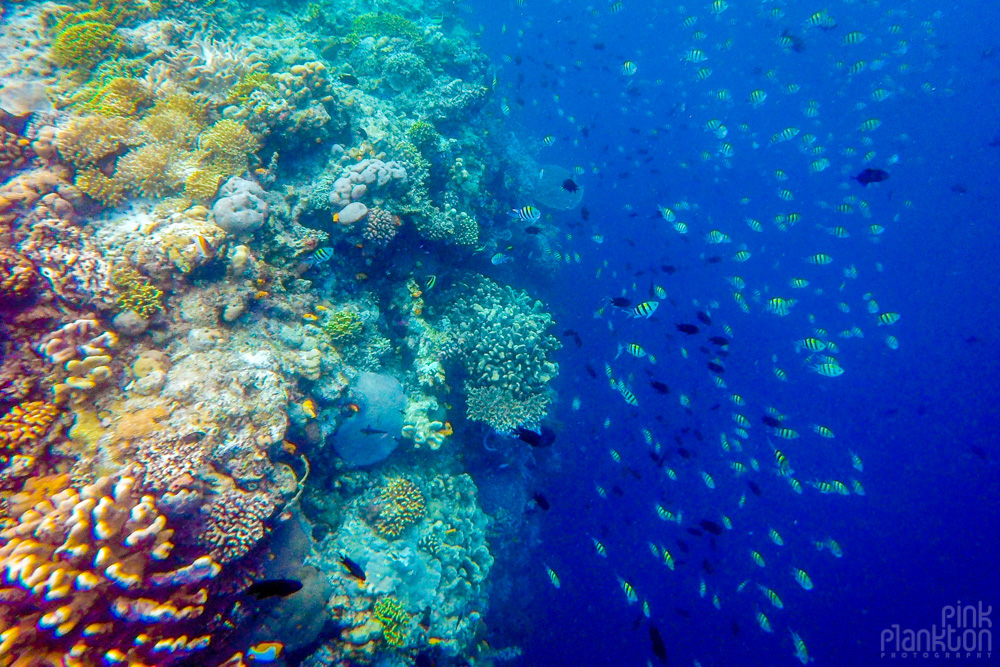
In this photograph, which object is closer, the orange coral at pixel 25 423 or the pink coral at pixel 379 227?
the orange coral at pixel 25 423

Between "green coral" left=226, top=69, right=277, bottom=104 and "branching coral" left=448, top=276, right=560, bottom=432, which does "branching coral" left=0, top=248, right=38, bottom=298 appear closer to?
"green coral" left=226, top=69, right=277, bottom=104

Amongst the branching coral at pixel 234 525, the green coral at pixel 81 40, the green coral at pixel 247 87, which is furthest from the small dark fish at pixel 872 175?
the green coral at pixel 81 40

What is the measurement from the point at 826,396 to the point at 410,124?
134 ft

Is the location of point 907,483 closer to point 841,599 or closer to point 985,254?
point 841,599

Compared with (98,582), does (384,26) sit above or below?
above

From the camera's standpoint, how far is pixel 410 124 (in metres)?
9.28

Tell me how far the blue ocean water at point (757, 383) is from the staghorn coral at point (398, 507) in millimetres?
4443

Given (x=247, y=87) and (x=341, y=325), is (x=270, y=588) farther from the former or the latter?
(x=247, y=87)

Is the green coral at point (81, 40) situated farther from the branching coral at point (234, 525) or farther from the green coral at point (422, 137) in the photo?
the branching coral at point (234, 525)

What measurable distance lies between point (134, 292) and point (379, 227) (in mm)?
3236

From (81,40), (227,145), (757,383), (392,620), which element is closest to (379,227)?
(227,145)

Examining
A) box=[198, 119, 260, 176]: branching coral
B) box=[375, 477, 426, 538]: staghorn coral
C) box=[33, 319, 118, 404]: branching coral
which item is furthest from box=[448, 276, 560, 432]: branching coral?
box=[33, 319, 118, 404]: branching coral

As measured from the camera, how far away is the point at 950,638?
93.1 ft

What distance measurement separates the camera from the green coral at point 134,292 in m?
4.63
